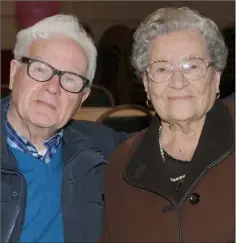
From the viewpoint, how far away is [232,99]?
65.0 inches

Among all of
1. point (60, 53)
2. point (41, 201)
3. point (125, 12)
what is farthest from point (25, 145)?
point (125, 12)

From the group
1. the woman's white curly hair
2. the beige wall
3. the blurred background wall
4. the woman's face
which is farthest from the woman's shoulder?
the beige wall

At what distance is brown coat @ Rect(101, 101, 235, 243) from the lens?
1.42m

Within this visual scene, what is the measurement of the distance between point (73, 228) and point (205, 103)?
1.95ft

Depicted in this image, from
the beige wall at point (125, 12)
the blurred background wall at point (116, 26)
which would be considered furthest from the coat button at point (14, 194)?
the beige wall at point (125, 12)

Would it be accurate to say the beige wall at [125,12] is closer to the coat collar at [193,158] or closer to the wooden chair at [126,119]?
the wooden chair at [126,119]

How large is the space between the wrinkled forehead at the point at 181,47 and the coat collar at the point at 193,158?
0.63 ft

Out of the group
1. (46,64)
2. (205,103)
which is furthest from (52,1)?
(205,103)

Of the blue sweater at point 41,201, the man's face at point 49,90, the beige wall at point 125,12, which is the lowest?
the blue sweater at point 41,201

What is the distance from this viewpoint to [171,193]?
1.49 metres

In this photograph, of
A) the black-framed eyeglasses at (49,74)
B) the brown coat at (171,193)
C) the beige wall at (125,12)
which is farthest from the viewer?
the beige wall at (125,12)

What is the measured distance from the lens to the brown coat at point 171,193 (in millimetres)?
1418

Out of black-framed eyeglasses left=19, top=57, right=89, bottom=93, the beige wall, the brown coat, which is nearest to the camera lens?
the brown coat

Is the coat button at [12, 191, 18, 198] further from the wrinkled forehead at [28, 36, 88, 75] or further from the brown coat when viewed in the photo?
the wrinkled forehead at [28, 36, 88, 75]
